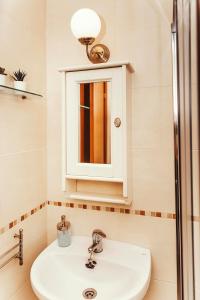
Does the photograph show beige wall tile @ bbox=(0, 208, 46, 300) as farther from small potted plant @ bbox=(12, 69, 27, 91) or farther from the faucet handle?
small potted plant @ bbox=(12, 69, 27, 91)

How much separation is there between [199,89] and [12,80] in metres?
0.94

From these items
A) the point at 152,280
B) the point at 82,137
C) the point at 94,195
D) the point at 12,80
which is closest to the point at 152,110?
the point at 82,137

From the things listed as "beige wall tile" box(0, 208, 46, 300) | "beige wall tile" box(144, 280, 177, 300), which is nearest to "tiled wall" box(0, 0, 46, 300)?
"beige wall tile" box(0, 208, 46, 300)

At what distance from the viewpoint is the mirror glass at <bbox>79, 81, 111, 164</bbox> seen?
123cm

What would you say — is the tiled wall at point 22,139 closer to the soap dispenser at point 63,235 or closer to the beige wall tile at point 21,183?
the beige wall tile at point 21,183

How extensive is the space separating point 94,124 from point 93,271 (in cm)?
74

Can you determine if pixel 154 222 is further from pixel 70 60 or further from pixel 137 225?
pixel 70 60

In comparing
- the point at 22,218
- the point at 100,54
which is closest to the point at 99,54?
the point at 100,54

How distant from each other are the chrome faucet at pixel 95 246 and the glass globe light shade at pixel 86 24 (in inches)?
40.0

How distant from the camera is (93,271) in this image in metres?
1.20

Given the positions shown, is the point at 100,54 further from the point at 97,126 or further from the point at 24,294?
the point at 24,294

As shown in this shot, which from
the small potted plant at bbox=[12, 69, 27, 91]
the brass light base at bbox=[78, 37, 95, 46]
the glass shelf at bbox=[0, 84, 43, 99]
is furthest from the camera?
the brass light base at bbox=[78, 37, 95, 46]

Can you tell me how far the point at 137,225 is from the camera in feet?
4.15

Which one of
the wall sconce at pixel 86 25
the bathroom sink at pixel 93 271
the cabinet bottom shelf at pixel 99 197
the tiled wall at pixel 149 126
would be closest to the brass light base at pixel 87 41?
the wall sconce at pixel 86 25
